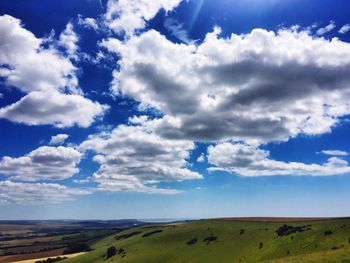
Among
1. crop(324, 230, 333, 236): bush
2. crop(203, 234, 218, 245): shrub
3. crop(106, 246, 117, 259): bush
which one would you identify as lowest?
crop(106, 246, 117, 259): bush

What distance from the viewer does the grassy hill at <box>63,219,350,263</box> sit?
64.9 metres

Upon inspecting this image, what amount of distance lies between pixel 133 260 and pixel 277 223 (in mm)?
42637

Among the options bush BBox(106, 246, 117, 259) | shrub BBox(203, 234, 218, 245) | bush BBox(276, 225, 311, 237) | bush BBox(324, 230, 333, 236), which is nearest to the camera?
bush BBox(324, 230, 333, 236)

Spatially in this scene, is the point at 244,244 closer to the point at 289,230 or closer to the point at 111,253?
the point at 289,230

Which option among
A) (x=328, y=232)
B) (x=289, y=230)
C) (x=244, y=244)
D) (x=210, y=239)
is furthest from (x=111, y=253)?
(x=328, y=232)

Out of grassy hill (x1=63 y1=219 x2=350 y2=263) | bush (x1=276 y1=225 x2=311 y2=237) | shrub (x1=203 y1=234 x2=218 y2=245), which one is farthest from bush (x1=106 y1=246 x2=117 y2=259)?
bush (x1=276 y1=225 x2=311 y2=237)

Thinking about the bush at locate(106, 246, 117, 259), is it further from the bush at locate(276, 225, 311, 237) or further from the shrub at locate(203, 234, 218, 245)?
the bush at locate(276, 225, 311, 237)

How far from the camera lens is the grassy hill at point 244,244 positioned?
6488 cm

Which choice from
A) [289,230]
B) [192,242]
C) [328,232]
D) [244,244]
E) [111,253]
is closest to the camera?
[328,232]

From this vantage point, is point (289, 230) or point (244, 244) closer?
point (289, 230)

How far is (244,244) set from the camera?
91875 mm

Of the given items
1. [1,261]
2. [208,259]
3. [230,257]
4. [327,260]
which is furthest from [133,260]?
[1,261]

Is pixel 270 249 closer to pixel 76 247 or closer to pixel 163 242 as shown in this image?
pixel 163 242

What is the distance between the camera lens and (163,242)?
404 feet
